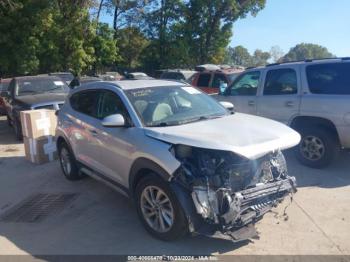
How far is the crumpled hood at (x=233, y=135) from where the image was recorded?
12.7ft

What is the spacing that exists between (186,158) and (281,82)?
161 inches

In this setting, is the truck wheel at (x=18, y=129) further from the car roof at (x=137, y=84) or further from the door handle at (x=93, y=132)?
the door handle at (x=93, y=132)

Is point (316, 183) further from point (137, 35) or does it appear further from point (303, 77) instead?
point (137, 35)

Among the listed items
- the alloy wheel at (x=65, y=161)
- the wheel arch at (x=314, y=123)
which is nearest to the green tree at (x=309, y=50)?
the wheel arch at (x=314, y=123)

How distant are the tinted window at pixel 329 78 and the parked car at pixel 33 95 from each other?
21.7 ft

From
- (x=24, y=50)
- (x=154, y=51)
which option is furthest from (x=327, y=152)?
(x=154, y=51)

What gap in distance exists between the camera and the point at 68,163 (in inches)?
263

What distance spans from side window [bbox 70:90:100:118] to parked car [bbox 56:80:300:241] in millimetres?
106

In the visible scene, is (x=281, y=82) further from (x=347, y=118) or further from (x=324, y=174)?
(x=324, y=174)

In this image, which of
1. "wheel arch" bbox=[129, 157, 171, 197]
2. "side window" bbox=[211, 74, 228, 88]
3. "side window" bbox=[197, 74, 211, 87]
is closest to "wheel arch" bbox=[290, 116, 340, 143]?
"wheel arch" bbox=[129, 157, 171, 197]

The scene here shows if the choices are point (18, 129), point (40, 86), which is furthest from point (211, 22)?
point (18, 129)

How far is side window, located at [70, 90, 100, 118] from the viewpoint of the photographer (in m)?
5.71

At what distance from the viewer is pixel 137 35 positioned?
44.0m

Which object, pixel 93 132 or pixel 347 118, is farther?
pixel 347 118
